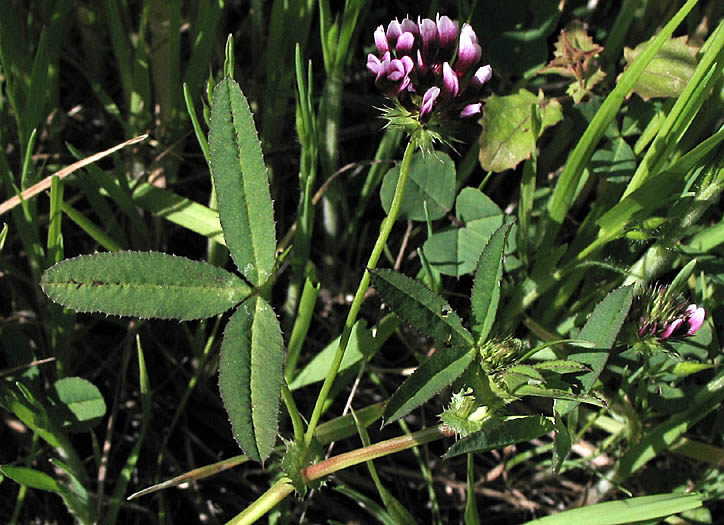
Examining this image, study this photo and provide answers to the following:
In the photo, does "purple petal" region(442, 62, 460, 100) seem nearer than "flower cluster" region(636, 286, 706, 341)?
Yes

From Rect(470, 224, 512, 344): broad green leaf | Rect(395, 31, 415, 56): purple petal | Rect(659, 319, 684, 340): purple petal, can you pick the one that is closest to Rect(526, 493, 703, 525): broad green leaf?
Rect(659, 319, 684, 340): purple petal

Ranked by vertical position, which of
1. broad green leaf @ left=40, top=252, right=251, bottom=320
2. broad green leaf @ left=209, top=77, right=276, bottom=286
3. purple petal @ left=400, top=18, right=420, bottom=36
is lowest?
broad green leaf @ left=40, top=252, right=251, bottom=320

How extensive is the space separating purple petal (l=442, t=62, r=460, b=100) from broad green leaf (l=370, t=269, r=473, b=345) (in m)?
0.33

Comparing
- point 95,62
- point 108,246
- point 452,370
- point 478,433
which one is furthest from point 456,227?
point 95,62

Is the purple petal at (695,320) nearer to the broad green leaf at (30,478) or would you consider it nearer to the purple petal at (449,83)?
the purple petal at (449,83)

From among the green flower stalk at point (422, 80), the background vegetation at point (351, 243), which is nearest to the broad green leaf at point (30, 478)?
the background vegetation at point (351, 243)

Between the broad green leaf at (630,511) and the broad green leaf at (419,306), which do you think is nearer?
the broad green leaf at (419,306)

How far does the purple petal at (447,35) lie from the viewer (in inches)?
55.2

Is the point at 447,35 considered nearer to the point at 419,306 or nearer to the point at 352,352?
the point at 419,306

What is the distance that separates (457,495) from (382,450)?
607 mm

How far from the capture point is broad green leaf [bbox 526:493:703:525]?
147cm

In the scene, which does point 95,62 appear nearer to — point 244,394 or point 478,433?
point 244,394

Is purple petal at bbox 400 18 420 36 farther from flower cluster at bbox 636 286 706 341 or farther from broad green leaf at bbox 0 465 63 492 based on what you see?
broad green leaf at bbox 0 465 63 492

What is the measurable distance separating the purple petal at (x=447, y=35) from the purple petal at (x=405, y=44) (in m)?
0.06
